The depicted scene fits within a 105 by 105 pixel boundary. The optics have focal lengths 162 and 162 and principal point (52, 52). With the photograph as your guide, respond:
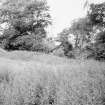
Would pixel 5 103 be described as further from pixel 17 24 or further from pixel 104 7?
pixel 17 24

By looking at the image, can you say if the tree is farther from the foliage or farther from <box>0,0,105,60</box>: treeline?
the foliage

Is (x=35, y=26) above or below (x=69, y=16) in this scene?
below

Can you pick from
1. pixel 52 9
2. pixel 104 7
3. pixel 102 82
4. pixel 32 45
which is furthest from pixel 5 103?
pixel 52 9

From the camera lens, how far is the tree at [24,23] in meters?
17.6

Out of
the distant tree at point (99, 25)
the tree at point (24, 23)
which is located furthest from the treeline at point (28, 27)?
the distant tree at point (99, 25)

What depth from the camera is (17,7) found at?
18719 mm

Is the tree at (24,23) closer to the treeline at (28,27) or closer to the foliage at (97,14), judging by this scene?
the treeline at (28,27)

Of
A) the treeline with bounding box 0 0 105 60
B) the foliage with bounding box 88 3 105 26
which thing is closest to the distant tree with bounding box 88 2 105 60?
the foliage with bounding box 88 3 105 26

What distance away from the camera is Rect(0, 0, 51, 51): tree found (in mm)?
→ 17562

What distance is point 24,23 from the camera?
59.9ft

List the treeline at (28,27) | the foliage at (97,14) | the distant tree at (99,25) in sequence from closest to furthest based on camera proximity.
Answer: the foliage at (97,14), the distant tree at (99,25), the treeline at (28,27)

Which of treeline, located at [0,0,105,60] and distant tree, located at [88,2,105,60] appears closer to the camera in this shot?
distant tree, located at [88,2,105,60]

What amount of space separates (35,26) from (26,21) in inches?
51.3

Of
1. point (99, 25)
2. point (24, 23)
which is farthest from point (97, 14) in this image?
point (24, 23)
